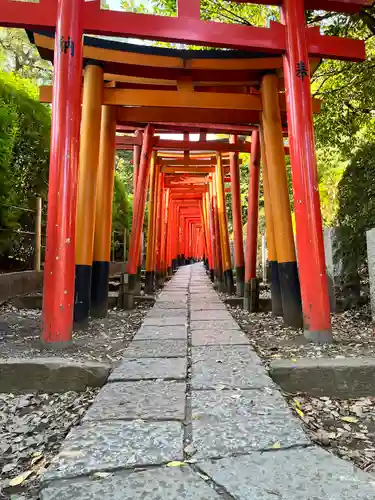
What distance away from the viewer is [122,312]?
536 centimetres

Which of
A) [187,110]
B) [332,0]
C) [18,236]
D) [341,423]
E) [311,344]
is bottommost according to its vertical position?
[341,423]

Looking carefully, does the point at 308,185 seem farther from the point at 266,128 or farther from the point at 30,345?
the point at 30,345

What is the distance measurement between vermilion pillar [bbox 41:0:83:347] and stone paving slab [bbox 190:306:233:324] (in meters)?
1.85

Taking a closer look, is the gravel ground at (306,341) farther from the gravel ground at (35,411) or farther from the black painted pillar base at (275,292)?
the gravel ground at (35,411)

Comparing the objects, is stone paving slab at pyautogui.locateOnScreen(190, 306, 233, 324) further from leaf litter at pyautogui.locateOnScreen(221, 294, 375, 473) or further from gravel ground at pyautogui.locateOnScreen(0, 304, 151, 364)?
gravel ground at pyautogui.locateOnScreen(0, 304, 151, 364)

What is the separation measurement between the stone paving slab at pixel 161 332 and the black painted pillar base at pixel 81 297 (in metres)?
0.62

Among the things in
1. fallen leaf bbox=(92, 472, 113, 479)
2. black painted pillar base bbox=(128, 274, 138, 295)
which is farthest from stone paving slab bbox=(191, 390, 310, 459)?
Result: black painted pillar base bbox=(128, 274, 138, 295)

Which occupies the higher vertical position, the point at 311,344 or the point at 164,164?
the point at 164,164

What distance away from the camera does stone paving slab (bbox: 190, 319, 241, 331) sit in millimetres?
3795

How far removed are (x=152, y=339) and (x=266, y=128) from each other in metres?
2.65

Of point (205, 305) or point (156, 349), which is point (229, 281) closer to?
point (205, 305)

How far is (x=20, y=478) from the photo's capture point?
1448 millimetres

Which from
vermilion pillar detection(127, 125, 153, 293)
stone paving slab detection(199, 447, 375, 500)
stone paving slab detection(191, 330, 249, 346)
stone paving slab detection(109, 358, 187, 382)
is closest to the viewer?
stone paving slab detection(199, 447, 375, 500)

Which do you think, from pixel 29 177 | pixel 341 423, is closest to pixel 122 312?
pixel 29 177
